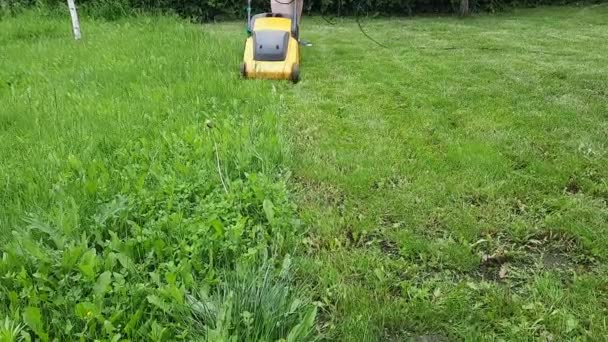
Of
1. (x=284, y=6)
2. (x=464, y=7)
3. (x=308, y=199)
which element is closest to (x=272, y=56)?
(x=284, y=6)

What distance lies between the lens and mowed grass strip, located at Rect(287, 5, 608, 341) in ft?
6.20

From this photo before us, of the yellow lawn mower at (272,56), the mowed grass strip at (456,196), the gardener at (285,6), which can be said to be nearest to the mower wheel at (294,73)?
the yellow lawn mower at (272,56)

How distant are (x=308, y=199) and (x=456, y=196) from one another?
0.71 metres

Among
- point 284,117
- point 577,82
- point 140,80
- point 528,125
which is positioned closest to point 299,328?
point 284,117

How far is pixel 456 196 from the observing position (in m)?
2.69

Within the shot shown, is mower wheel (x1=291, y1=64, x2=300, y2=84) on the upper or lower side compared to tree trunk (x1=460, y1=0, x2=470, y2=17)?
lower

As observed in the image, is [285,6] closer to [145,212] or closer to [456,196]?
[456,196]

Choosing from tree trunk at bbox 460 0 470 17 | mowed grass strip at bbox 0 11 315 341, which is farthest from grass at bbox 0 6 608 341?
tree trunk at bbox 460 0 470 17

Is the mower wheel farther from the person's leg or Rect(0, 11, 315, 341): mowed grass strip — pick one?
the person's leg

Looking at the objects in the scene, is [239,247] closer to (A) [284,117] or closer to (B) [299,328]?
(B) [299,328]

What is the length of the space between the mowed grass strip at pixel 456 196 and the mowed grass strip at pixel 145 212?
0.24 m

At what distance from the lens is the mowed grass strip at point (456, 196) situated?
74.4 inches

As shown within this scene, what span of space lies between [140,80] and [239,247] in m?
2.72

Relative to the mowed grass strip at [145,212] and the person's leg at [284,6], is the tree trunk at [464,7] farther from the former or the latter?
the mowed grass strip at [145,212]
